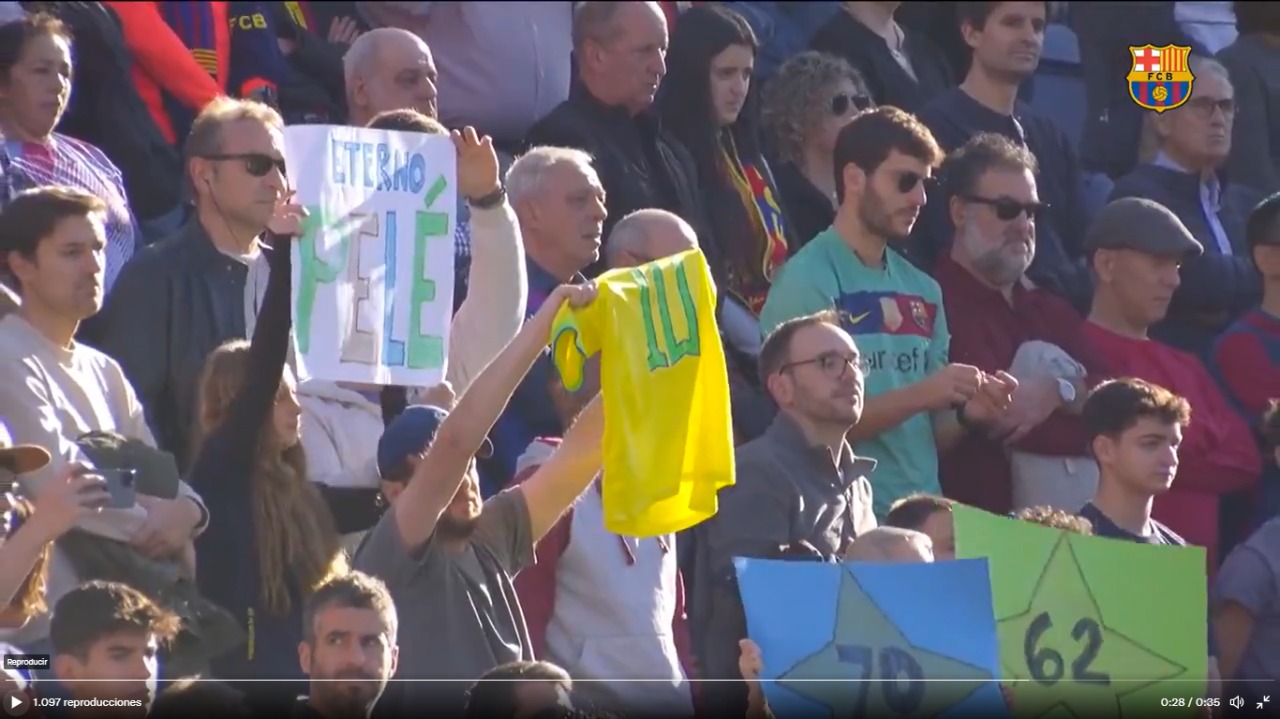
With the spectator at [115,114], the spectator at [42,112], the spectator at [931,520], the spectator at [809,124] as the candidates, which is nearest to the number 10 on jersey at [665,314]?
the spectator at [931,520]

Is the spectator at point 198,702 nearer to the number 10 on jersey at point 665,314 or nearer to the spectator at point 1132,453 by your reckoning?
the number 10 on jersey at point 665,314

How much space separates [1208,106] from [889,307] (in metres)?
2.09

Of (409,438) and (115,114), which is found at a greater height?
(115,114)

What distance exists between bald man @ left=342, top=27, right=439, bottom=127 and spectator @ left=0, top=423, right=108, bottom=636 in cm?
244

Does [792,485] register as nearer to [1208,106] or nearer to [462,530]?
[462,530]

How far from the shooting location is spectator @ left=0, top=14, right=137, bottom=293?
7727 millimetres

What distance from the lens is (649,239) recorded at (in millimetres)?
7910

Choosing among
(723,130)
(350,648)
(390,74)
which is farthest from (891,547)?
(723,130)

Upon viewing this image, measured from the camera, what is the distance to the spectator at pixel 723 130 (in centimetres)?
917

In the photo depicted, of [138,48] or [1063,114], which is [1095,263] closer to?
[1063,114]

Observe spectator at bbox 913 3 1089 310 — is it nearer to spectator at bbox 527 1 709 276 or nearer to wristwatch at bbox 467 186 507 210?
spectator at bbox 527 1 709 276

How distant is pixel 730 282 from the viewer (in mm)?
8992

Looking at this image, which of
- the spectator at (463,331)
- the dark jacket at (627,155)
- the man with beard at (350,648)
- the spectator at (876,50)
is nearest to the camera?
the man with beard at (350,648)

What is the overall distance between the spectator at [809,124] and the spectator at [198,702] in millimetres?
3694
